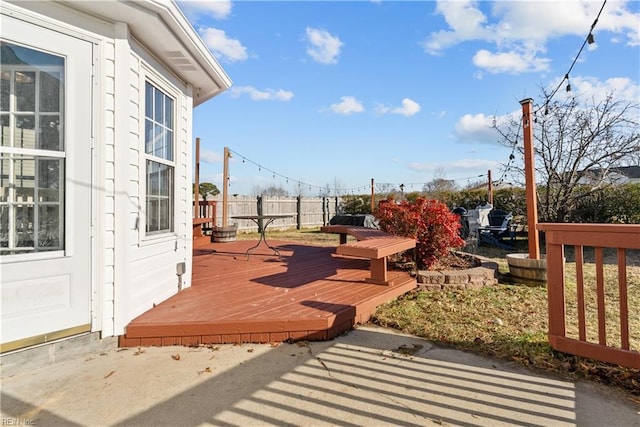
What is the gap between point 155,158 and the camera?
3.07m

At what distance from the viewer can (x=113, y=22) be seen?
2.46 meters

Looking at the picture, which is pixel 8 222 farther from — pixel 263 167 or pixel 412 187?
pixel 412 187

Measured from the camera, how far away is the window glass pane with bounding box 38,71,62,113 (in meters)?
2.24

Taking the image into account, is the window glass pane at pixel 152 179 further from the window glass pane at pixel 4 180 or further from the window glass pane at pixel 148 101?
the window glass pane at pixel 4 180

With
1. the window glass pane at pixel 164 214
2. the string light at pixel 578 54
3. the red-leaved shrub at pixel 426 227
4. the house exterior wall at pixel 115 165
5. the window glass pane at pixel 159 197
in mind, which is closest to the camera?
the house exterior wall at pixel 115 165

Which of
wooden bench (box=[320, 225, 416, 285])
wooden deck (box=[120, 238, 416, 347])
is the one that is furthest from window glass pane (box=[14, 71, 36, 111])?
wooden bench (box=[320, 225, 416, 285])

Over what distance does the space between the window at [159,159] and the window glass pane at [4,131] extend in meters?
0.91

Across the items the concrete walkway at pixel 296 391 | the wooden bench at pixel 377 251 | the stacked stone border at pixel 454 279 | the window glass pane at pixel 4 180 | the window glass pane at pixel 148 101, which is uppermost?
the window glass pane at pixel 148 101

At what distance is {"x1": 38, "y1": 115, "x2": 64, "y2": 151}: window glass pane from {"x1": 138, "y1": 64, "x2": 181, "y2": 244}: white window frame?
58cm

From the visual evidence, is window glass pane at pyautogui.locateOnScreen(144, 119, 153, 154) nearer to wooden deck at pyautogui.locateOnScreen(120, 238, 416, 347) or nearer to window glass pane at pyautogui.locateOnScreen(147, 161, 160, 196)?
window glass pane at pyautogui.locateOnScreen(147, 161, 160, 196)

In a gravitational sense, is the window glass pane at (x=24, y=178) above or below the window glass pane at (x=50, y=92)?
below

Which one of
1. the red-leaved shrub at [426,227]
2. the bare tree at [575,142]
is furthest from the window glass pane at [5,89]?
the bare tree at [575,142]

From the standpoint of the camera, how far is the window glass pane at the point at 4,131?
2.11 m

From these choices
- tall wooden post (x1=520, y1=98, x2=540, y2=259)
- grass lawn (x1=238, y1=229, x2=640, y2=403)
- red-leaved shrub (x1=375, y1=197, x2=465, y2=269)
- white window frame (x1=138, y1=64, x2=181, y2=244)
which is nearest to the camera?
grass lawn (x1=238, y1=229, x2=640, y2=403)
